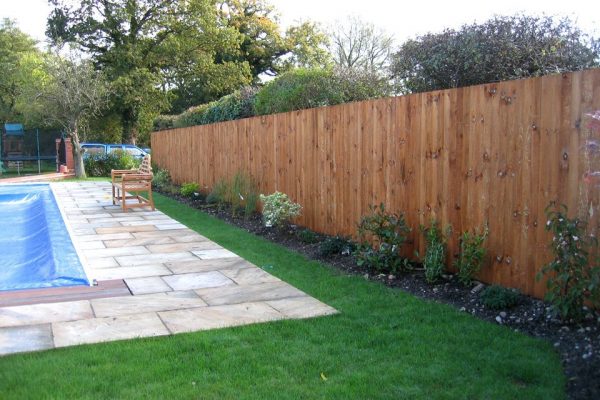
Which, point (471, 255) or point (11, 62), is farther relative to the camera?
point (11, 62)

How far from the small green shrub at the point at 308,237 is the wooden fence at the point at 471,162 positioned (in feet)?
0.69

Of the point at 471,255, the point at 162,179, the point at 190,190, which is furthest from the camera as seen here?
the point at 162,179

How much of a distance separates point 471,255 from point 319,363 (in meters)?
1.87

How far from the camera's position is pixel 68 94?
2014 centimetres

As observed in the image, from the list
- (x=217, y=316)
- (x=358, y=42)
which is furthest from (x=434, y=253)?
(x=358, y=42)

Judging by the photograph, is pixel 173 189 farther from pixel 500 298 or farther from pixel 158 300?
pixel 500 298

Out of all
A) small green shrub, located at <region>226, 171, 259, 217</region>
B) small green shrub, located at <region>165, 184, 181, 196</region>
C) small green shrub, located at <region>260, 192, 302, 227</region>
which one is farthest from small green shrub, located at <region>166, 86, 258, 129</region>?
small green shrub, located at <region>260, 192, 302, 227</region>

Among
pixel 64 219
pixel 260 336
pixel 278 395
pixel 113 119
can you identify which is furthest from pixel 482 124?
pixel 113 119

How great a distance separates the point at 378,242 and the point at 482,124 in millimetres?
1866

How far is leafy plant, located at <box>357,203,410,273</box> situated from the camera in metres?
5.44

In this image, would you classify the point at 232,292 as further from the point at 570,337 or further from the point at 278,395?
the point at 570,337

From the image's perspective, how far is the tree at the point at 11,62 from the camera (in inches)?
1191

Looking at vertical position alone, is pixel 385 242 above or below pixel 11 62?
below

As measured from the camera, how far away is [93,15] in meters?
27.2
